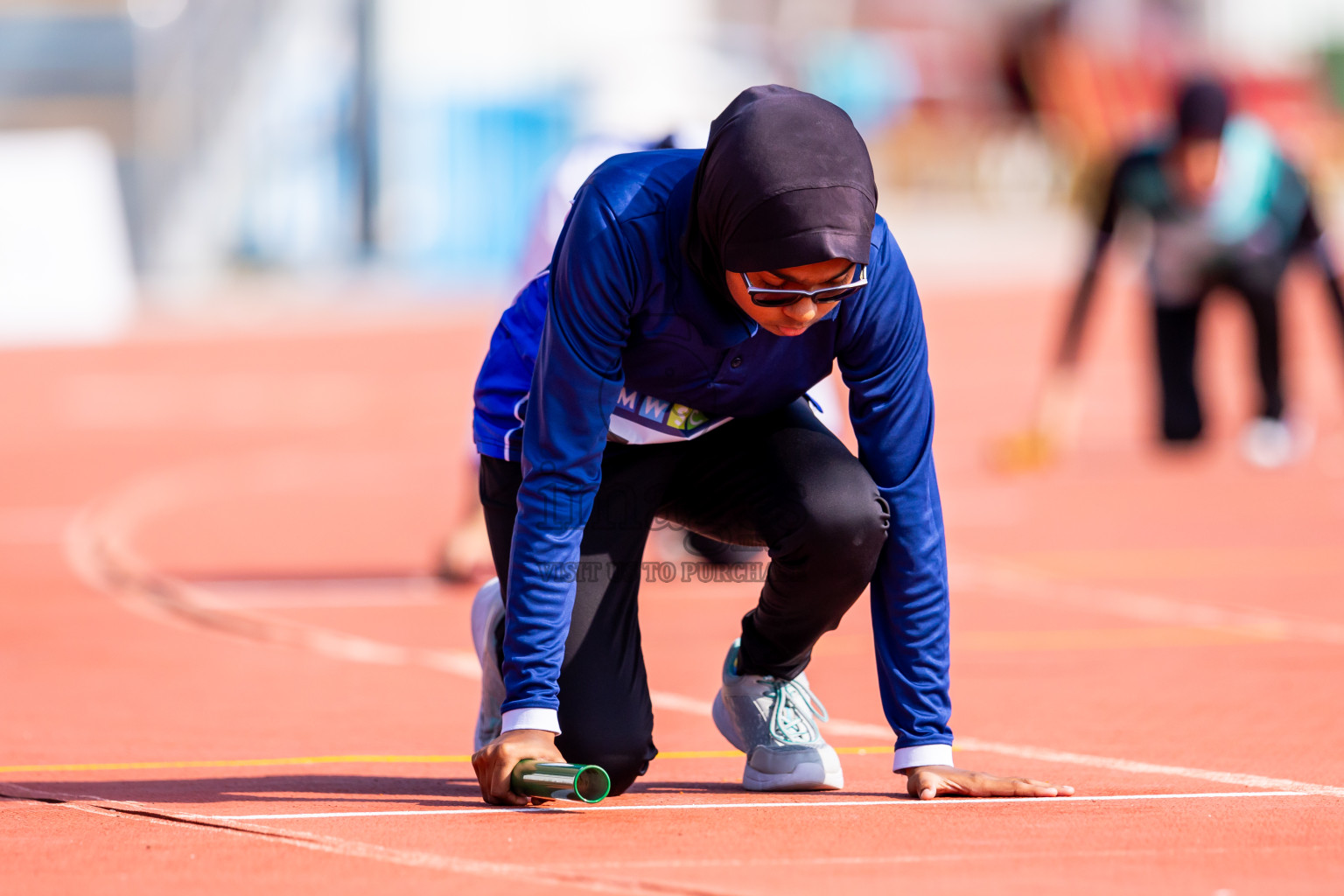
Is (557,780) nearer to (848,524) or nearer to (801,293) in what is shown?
(848,524)

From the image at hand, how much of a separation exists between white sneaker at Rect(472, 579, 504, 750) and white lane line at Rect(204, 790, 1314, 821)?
13.4 inches

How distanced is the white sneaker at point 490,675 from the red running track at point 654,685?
6.3 inches

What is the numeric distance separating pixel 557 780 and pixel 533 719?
0.48 ft

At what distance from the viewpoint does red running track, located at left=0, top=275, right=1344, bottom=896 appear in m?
3.66

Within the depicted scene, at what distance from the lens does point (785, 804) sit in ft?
13.7

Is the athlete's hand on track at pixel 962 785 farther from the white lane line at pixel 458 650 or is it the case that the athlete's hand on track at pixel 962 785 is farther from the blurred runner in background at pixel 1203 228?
the blurred runner in background at pixel 1203 228

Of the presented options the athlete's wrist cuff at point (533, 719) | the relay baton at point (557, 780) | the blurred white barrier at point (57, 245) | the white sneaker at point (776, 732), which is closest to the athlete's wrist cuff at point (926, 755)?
the white sneaker at point (776, 732)

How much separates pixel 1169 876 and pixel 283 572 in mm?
5242

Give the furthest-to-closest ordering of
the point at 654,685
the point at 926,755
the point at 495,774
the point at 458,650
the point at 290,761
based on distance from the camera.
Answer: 1. the point at 458,650
2. the point at 654,685
3. the point at 290,761
4. the point at 926,755
5. the point at 495,774

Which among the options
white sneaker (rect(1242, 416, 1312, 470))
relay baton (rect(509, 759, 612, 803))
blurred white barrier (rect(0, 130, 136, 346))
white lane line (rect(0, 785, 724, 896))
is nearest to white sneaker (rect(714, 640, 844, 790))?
relay baton (rect(509, 759, 612, 803))

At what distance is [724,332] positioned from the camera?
4.00 m

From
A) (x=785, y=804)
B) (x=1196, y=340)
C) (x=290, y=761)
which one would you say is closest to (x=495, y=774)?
(x=785, y=804)

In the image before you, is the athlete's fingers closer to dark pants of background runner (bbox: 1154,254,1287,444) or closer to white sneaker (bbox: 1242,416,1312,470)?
dark pants of background runner (bbox: 1154,254,1287,444)

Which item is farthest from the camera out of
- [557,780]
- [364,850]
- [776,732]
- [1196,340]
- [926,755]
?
[1196,340]
